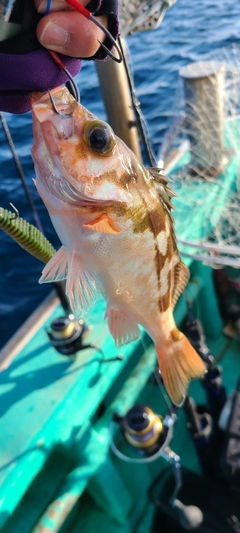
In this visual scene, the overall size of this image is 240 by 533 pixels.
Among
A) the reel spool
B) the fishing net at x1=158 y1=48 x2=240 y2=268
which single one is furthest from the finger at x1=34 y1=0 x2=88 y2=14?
the fishing net at x1=158 y1=48 x2=240 y2=268

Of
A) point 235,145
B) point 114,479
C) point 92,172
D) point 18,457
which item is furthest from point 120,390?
point 235,145

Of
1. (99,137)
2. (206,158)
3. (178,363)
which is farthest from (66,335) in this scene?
(206,158)

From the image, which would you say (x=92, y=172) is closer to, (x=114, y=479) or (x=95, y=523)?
(x=114, y=479)

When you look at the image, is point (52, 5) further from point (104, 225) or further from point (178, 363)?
point (178, 363)

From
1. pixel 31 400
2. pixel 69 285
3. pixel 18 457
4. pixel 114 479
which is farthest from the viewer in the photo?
pixel 114 479

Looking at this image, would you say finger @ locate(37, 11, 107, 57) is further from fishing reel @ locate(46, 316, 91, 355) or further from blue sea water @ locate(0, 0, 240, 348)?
blue sea water @ locate(0, 0, 240, 348)
